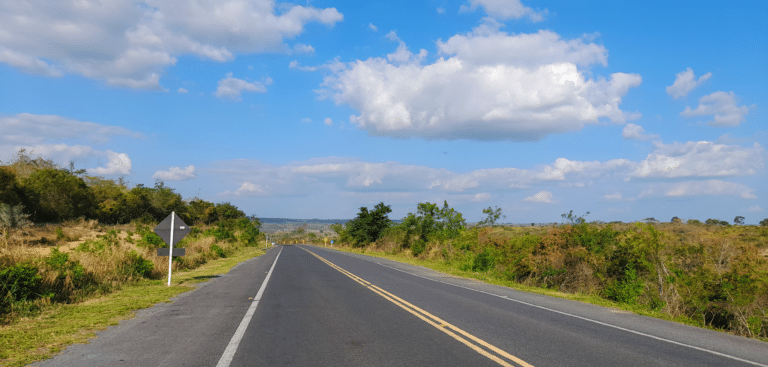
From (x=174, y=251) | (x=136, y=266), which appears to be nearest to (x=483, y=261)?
(x=174, y=251)

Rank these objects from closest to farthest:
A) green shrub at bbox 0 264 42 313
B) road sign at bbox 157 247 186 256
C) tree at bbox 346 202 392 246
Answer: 1. green shrub at bbox 0 264 42 313
2. road sign at bbox 157 247 186 256
3. tree at bbox 346 202 392 246

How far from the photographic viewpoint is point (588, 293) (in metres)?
17.5

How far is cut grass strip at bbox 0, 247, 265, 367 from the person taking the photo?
6168mm

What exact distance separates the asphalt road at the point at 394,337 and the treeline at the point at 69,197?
33.1 meters

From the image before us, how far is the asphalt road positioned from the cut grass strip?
34 cm

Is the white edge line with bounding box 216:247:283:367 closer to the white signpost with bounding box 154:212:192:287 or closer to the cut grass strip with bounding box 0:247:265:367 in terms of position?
the cut grass strip with bounding box 0:247:265:367

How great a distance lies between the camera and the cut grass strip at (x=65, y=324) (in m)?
6.17

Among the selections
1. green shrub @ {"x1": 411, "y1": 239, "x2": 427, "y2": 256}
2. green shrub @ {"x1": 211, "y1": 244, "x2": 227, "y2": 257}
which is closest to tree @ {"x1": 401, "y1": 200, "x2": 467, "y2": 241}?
green shrub @ {"x1": 411, "y1": 239, "x2": 427, "y2": 256}

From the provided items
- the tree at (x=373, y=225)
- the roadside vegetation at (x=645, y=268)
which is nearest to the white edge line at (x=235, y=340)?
the roadside vegetation at (x=645, y=268)

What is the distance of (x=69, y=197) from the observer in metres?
42.3

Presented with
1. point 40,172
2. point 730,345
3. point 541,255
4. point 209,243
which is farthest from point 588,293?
point 40,172

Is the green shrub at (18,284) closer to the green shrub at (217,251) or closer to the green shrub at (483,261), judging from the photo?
the green shrub at (483,261)

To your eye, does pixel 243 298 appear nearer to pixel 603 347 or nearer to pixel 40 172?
pixel 603 347

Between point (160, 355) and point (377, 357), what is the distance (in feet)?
10.2
